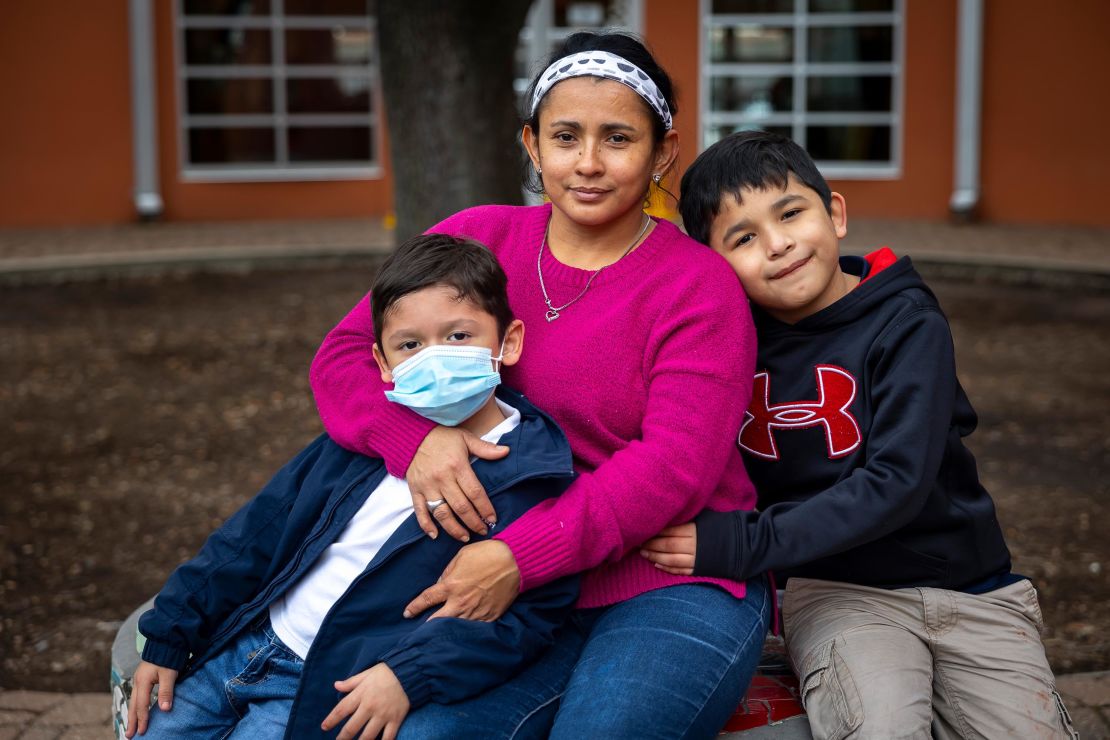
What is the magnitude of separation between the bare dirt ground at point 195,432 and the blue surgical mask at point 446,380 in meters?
2.02

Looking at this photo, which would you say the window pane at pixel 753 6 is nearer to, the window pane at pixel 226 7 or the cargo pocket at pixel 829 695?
the window pane at pixel 226 7

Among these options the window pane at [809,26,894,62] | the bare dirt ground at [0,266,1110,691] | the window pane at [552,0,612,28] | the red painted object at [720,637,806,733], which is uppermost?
the window pane at [552,0,612,28]

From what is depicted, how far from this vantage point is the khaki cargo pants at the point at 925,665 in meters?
2.30

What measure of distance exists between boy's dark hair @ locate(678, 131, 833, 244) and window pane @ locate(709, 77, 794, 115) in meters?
11.4

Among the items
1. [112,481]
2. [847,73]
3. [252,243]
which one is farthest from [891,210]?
[112,481]

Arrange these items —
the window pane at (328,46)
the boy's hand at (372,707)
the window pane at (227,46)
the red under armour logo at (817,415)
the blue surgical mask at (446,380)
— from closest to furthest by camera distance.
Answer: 1. the boy's hand at (372,707)
2. the blue surgical mask at (446,380)
3. the red under armour logo at (817,415)
4. the window pane at (227,46)
5. the window pane at (328,46)

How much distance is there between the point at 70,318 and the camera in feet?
29.2

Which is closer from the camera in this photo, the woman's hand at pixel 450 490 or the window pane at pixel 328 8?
the woman's hand at pixel 450 490

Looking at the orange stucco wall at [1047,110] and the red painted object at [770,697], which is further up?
the orange stucco wall at [1047,110]

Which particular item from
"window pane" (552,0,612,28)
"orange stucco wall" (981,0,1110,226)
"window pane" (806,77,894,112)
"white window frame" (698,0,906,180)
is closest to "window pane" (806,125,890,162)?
"white window frame" (698,0,906,180)

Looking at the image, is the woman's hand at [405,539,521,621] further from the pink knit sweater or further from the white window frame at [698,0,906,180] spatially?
the white window frame at [698,0,906,180]

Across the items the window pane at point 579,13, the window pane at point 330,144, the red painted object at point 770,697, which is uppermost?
the window pane at point 579,13

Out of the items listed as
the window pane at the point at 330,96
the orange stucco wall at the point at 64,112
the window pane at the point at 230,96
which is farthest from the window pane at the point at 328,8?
the orange stucco wall at the point at 64,112

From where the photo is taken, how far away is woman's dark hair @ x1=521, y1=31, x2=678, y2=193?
258 cm
